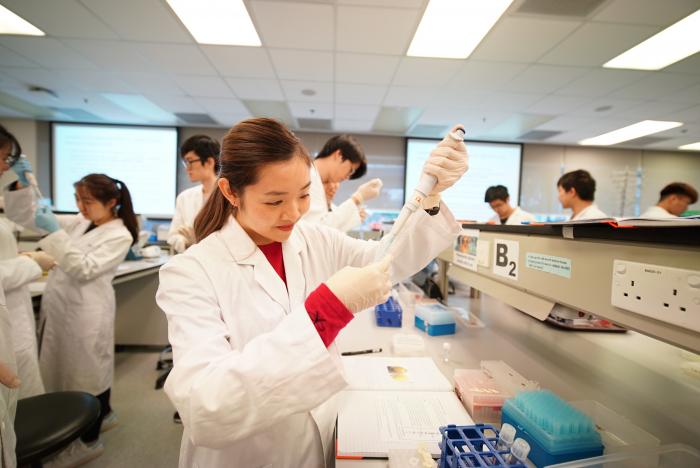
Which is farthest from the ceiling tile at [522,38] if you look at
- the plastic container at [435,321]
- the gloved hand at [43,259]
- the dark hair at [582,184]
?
the gloved hand at [43,259]

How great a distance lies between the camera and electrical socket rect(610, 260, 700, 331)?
1.52 feet

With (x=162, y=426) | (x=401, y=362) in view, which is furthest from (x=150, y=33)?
(x=401, y=362)

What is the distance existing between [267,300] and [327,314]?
0.81ft

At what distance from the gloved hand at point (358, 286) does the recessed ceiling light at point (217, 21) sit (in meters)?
2.32

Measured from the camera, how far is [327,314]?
56 centimetres

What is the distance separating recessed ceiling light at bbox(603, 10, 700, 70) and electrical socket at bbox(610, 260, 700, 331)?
2817mm

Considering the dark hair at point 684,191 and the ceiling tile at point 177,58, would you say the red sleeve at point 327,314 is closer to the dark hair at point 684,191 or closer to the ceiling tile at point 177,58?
the ceiling tile at point 177,58

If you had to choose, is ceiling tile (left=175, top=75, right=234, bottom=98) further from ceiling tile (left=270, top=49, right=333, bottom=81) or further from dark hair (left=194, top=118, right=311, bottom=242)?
dark hair (left=194, top=118, right=311, bottom=242)

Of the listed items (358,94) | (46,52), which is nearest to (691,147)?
(358,94)

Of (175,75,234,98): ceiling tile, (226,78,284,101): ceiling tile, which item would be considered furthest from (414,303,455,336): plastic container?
(175,75,234,98): ceiling tile

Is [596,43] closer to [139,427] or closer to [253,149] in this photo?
[253,149]

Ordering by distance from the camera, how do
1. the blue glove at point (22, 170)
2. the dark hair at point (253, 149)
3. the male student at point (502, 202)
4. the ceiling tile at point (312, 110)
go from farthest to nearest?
the ceiling tile at point (312, 110)
the male student at point (502, 202)
the blue glove at point (22, 170)
the dark hair at point (253, 149)

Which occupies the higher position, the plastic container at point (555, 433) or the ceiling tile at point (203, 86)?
the ceiling tile at point (203, 86)

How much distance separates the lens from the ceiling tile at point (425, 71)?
2.75 m
